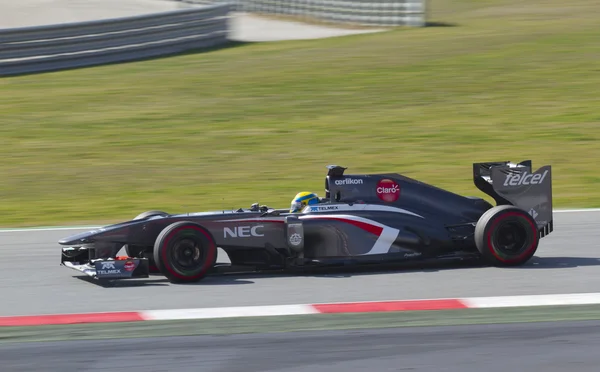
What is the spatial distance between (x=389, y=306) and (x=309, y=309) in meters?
0.57

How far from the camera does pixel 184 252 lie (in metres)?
7.69

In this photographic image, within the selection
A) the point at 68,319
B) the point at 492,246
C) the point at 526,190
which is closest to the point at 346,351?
the point at 68,319

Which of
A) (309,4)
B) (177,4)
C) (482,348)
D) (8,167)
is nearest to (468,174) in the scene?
(8,167)

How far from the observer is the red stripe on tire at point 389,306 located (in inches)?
272

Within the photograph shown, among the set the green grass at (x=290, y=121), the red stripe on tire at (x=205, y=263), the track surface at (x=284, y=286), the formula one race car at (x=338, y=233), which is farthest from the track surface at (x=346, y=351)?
the green grass at (x=290, y=121)

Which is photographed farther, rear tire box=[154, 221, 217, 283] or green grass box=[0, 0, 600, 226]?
green grass box=[0, 0, 600, 226]

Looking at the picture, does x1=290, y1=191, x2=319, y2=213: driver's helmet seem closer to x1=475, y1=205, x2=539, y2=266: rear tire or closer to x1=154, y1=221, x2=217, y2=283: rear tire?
x1=154, y1=221, x2=217, y2=283: rear tire

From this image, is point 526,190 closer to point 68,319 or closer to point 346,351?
point 346,351

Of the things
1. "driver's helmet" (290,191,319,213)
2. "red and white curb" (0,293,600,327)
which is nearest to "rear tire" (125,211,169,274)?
"red and white curb" (0,293,600,327)

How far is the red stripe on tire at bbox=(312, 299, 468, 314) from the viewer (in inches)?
272

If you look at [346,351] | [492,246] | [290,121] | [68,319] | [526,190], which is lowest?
[346,351]

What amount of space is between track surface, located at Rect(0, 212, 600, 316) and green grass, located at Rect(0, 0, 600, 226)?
10.5 feet

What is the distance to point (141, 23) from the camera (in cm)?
1983

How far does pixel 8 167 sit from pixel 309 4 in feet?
45.8
